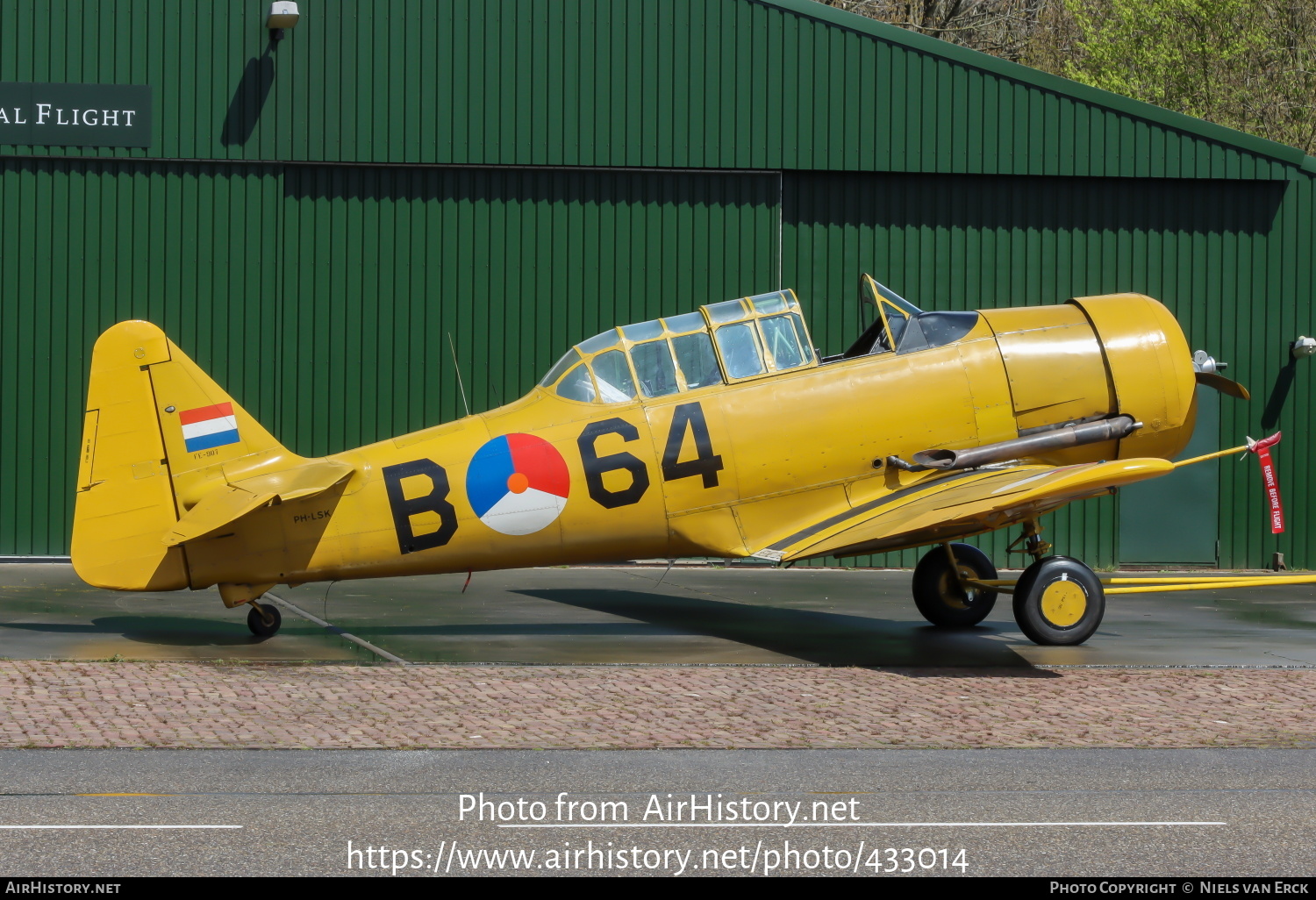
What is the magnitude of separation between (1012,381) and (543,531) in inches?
173

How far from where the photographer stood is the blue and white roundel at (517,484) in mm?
11578

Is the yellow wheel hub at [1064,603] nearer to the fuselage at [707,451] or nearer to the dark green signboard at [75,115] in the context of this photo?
the fuselage at [707,451]

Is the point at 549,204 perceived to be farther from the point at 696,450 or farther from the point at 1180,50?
the point at 1180,50

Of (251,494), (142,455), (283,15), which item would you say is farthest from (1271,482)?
(283,15)

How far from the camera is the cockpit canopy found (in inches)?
477

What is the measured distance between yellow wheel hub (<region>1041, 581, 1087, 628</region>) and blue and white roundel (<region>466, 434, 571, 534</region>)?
4.18 m

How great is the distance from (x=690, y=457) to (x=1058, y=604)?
335 cm

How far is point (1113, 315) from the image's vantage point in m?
12.7

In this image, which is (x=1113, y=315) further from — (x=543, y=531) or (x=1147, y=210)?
(x=1147, y=210)

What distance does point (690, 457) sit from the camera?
39.3 ft

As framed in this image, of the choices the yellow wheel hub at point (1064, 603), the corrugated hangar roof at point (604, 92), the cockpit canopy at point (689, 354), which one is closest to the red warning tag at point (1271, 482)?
the yellow wheel hub at point (1064, 603)

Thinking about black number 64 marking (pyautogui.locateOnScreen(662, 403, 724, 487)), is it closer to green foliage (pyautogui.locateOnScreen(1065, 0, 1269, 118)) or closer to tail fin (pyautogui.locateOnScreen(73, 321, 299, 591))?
tail fin (pyautogui.locateOnScreen(73, 321, 299, 591))

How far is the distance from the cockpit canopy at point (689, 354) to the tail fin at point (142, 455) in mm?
2945

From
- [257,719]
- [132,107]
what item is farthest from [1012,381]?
[132,107]
